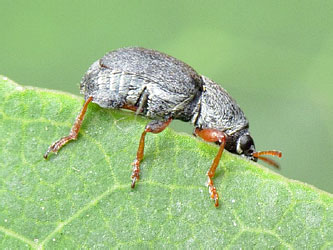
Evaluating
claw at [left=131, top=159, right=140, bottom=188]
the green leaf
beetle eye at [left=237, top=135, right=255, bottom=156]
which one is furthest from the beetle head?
claw at [left=131, top=159, right=140, bottom=188]

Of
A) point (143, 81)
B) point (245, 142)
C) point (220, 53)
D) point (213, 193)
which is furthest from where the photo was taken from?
point (220, 53)

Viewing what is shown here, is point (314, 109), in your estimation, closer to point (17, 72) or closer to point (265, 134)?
point (265, 134)

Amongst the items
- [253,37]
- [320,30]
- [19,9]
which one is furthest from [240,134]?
[19,9]

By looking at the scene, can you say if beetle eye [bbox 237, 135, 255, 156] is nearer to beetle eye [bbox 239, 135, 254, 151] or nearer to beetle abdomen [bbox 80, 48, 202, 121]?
beetle eye [bbox 239, 135, 254, 151]

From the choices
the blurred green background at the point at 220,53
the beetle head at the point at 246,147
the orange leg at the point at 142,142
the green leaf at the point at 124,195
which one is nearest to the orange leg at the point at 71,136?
the green leaf at the point at 124,195

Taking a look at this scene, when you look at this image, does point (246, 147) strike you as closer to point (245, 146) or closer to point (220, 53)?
point (245, 146)

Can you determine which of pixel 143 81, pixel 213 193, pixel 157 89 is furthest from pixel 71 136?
pixel 157 89
